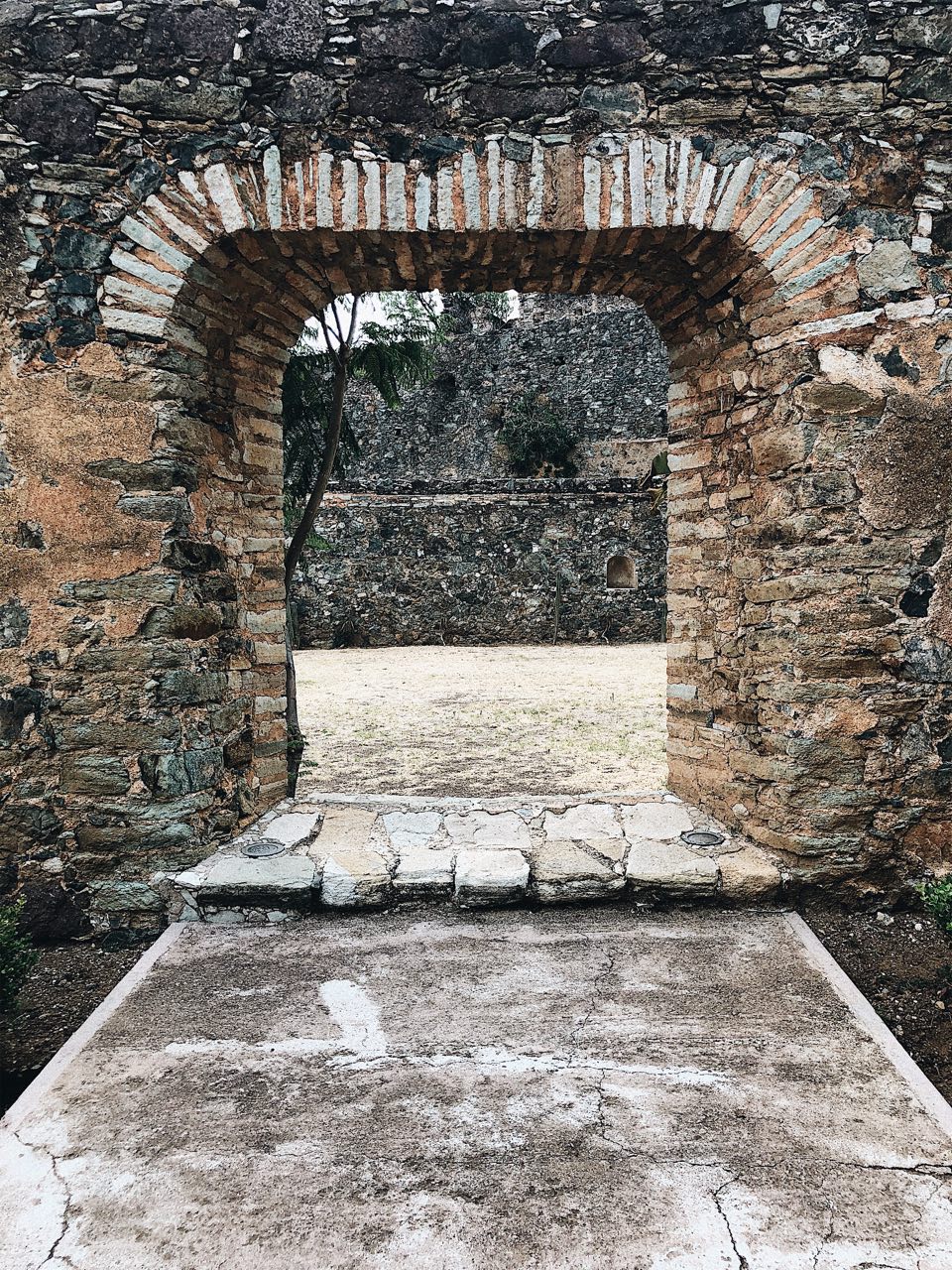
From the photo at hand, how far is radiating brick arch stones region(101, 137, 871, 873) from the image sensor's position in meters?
2.93

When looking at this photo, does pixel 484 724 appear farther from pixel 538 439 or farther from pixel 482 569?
pixel 538 439

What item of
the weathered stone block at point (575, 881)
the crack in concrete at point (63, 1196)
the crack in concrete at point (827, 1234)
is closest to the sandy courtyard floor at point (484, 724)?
the weathered stone block at point (575, 881)

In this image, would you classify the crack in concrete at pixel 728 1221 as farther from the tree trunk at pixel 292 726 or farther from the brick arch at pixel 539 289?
the tree trunk at pixel 292 726

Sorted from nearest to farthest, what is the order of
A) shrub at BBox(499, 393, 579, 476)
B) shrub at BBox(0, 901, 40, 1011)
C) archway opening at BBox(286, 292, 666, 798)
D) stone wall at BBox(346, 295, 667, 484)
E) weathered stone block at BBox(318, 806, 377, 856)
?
shrub at BBox(0, 901, 40, 1011)
weathered stone block at BBox(318, 806, 377, 856)
archway opening at BBox(286, 292, 666, 798)
stone wall at BBox(346, 295, 667, 484)
shrub at BBox(499, 393, 579, 476)

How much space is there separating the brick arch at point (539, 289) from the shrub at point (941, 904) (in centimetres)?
29

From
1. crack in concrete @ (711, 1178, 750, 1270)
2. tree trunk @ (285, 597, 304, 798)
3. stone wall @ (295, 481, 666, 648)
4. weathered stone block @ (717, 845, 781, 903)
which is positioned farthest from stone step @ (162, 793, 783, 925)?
stone wall @ (295, 481, 666, 648)

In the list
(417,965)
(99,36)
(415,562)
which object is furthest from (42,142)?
(415,562)

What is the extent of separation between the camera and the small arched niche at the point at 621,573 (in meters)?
14.5

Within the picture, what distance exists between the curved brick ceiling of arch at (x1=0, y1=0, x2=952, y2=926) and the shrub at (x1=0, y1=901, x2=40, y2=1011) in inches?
15.0

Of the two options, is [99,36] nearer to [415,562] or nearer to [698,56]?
[698,56]

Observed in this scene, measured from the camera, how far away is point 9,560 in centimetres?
298

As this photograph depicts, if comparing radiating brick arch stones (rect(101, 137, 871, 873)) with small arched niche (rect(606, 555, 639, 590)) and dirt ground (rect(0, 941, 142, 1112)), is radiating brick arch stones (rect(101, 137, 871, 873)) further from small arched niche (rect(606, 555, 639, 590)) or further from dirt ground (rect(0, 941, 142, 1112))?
small arched niche (rect(606, 555, 639, 590))

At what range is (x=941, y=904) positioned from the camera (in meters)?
2.82

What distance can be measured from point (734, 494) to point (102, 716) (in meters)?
2.97
